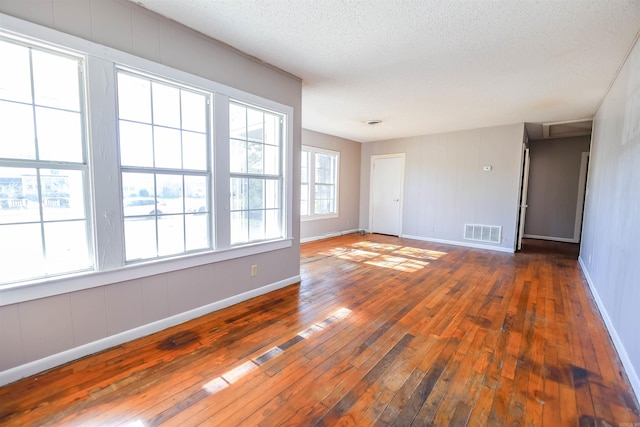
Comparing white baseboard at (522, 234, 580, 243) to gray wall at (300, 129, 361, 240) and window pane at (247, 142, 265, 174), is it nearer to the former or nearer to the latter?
gray wall at (300, 129, 361, 240)

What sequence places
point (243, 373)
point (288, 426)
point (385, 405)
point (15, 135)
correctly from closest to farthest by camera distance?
point (288, 426) < point (385, 405) < point (15, 135) < point (243, 373)

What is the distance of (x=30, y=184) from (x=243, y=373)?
5.97 ft

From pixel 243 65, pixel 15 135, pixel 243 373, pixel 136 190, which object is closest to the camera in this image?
pixel 15 135

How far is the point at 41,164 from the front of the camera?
1786 mm

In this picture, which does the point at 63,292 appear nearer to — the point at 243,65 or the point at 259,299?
the point at 259,299

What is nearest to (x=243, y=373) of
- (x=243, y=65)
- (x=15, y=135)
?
(x=15, y=135)

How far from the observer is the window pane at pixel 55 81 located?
1767 millimetres

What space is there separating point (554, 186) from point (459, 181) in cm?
282

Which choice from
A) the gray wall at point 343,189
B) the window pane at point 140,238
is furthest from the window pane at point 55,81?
the gray wall at point 343,189

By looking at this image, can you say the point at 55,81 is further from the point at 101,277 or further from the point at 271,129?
the point at 271,129

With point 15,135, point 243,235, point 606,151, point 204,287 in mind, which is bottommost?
point 204,287

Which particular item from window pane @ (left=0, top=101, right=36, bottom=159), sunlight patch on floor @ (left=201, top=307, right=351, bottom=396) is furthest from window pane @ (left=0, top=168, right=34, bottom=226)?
sunlight patch on floor @ (left=201, top=307, right=351, bottom=396)

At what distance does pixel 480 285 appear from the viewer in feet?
11.8

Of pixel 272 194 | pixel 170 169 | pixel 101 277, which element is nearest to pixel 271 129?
pixel 272 194
